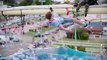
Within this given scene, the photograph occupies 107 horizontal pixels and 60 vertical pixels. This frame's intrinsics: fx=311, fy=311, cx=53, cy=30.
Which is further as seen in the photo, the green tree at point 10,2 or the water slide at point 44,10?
the green tree at point 10,2

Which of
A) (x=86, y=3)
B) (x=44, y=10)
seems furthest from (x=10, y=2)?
(x=86, y=3)

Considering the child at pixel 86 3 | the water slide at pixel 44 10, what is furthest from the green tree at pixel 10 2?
the child at pixel 86 3

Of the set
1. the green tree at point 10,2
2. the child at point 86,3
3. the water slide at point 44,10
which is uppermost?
the child at point 86,3

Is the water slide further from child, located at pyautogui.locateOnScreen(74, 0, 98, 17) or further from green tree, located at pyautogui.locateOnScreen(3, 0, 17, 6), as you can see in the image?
green tree, located at pyautogui.locateOnScreen(3, 0, 17, 6)

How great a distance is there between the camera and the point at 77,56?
2.17m

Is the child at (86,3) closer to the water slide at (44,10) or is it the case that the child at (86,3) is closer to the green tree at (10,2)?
the water slide at (44,10)

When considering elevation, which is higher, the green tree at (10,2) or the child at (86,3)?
the child at (86,3)

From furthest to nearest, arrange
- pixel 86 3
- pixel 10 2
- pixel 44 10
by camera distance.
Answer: pixel 10 2 → pixel 44 10 → pixel 86 3

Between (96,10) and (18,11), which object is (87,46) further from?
(96,10)

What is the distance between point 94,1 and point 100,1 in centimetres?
7

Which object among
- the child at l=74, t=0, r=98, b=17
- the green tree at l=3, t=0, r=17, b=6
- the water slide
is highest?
the child at l=74, t=0, r=98, b=17

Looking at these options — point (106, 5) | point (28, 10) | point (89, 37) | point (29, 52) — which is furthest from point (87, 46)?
point (106, 5)

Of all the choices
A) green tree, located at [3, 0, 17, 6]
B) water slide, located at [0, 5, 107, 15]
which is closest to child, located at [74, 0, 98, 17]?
water slide, located at [0, 5, 107, 15]

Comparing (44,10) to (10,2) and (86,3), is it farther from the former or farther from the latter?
(10,2)
